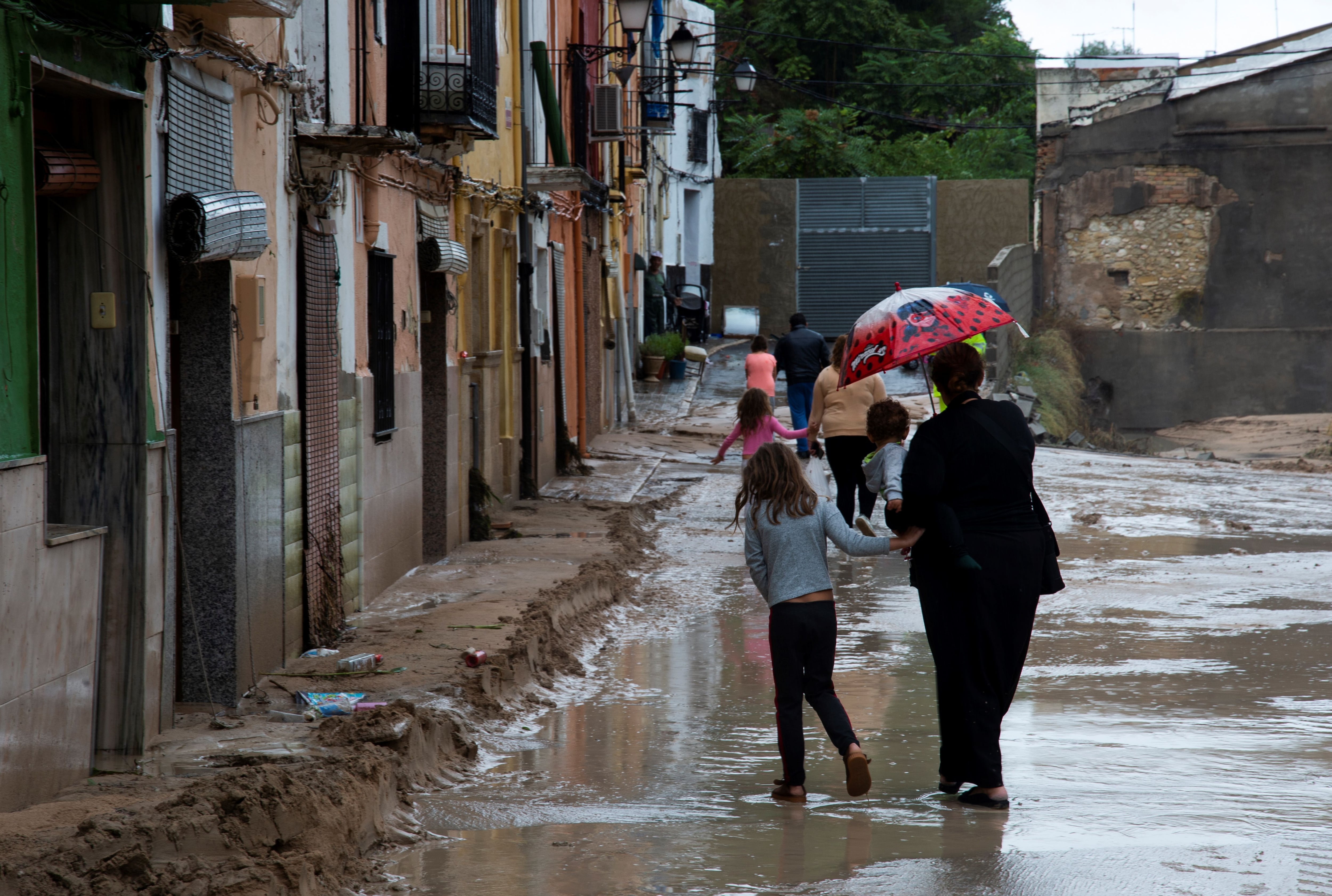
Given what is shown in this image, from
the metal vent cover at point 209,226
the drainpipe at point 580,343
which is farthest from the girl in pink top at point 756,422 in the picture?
the drainpipe at point 580,343

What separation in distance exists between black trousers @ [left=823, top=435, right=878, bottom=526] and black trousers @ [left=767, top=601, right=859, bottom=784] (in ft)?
20.8

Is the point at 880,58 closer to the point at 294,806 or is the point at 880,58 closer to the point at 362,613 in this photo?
the point at 362,613

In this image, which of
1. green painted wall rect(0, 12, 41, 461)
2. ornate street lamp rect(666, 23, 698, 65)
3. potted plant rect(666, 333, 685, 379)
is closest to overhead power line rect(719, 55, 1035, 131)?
potted plant rect(666, 333, 685, 379)

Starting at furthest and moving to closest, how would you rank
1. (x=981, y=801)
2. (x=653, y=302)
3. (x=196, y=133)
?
1. (x=653, y=302)
2. (x=196, y=133)
3. (x=981, y=801)

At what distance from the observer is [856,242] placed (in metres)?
35.2

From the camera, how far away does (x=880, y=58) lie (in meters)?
46.2

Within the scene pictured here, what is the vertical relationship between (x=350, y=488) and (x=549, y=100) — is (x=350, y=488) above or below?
below

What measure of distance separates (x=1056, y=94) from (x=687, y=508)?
2038 cm

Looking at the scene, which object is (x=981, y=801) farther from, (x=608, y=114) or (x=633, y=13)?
(x=608, y=114)

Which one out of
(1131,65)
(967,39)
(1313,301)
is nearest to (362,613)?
(1313,301)

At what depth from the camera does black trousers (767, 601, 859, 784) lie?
Result: 542cm

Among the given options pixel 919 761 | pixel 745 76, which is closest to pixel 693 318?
pixel 745 76

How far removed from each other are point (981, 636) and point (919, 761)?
0.98 metres

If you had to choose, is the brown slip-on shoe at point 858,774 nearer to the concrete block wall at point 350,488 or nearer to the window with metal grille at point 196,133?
the window with metal grille at point 196,133
